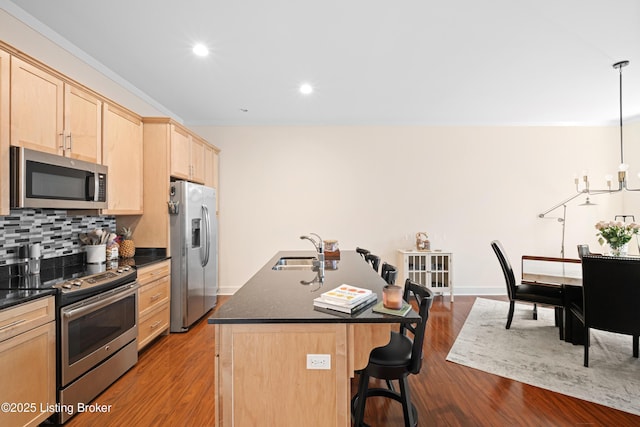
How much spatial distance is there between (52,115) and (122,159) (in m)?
0.83

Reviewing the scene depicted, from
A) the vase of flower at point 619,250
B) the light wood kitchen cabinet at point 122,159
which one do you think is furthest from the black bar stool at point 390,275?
the vase of flower at point 619,250

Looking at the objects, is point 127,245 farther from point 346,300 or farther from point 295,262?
point 346,300

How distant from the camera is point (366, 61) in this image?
3.02m

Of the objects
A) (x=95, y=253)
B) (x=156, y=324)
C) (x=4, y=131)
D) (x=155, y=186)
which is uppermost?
(x=4, y=131)

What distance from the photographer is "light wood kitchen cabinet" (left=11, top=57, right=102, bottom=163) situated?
Answer: 6.38ft

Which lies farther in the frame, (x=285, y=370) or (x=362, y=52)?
(x=362, y=52)

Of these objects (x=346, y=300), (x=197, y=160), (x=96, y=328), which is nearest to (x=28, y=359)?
(x=96, y=328)

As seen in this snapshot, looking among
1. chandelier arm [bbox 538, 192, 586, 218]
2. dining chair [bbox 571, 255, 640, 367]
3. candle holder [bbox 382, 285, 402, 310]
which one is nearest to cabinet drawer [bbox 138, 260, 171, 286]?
candle holder [bbox 382, 285, 402, 310]

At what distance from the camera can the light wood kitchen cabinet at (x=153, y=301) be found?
9.36 feet

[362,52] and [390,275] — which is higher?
[362,52]

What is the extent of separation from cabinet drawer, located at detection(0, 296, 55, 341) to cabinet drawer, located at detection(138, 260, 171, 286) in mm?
924

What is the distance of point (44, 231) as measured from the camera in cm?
252

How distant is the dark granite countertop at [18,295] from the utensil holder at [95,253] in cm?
97

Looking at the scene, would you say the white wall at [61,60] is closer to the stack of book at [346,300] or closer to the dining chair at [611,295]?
the stack of book at [346,300]
